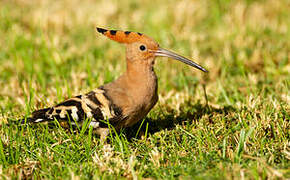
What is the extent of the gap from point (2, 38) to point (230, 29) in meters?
3.59

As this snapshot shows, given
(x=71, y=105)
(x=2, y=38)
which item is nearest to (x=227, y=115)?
(x=71, y=105)

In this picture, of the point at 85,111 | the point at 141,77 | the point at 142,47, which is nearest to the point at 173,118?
the point at 141,77

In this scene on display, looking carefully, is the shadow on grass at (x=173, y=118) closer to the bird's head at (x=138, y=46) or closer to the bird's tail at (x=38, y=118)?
the bird's head at (x=138, y=46)

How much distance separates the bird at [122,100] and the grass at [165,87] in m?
0.13

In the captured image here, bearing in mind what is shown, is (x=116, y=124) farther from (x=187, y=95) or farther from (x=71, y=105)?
(x=187, y=95)

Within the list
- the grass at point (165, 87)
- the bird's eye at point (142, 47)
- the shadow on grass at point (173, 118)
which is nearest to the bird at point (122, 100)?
the bird's eye at point (142, 47)

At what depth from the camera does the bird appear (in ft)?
10.6

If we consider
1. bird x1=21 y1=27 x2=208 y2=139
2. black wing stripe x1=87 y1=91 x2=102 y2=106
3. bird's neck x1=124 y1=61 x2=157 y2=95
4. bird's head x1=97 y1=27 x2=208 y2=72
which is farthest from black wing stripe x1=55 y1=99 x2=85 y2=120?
bird's head x1=97 y1=27 x2=208 y2=72

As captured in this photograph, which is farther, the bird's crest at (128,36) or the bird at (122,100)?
the bird's crest at (128,36)

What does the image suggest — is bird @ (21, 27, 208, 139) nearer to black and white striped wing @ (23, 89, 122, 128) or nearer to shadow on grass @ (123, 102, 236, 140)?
black and white striped wing @ (23, 89, 122, 128)

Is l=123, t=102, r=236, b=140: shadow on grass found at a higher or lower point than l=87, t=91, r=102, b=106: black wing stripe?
lower

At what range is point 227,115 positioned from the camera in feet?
11.5

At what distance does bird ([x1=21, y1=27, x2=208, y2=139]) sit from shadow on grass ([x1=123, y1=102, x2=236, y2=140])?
0.26 metres

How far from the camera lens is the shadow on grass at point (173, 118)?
11.6 feet
